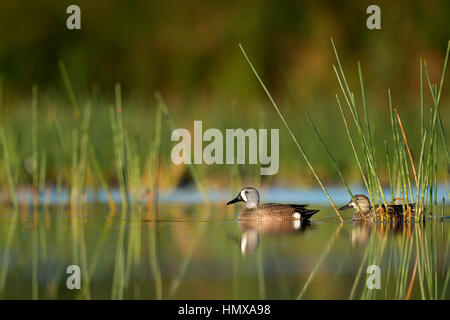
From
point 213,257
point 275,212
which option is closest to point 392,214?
point 275,212

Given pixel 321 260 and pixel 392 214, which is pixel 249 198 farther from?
pixel 321 260

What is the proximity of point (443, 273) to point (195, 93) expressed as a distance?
1248 cm

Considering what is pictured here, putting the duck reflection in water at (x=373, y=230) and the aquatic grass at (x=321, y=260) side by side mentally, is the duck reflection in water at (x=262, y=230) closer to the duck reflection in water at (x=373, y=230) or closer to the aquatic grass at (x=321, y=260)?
the aquatic grass at (x=321, y=260)

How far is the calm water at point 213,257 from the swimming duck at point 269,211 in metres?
0.12

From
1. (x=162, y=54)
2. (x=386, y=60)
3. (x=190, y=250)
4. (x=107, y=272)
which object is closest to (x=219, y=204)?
(x=190, y=250)

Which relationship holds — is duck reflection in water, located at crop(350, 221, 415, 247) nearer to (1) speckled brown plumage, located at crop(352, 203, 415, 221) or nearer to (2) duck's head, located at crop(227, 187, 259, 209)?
(1) speckled brown plumage, located at crop(352, 203, 415, 221)

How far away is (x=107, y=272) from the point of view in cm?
558

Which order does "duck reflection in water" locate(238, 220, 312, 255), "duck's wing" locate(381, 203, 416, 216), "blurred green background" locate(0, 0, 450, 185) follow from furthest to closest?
"blurred green background" locate(0, 0, 450, 185) < "duck's wing" locate(381, 203, 416, 216) < "duck reflection in water" locate(238, 220, 312, 255)

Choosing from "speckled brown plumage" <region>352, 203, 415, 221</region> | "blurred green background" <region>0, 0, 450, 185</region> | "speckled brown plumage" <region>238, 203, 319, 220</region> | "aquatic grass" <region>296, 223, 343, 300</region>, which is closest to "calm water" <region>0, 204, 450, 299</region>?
"aquatic grass" <region>296, 223, 343, 300</region>

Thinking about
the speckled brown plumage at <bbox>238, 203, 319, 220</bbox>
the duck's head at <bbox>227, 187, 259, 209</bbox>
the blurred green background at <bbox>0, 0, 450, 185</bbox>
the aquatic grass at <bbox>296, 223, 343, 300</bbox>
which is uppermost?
the blurred green background at <bbox>0, 0, 450, 185</bbox>

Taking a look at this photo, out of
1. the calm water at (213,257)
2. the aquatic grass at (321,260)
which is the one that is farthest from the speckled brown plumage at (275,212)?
the aquatic grass at (321,260)

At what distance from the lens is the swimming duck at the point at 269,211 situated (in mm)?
8008

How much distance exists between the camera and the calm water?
16.2ft

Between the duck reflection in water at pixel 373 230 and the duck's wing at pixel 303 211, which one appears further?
the duck's wing at pixel 303 211
